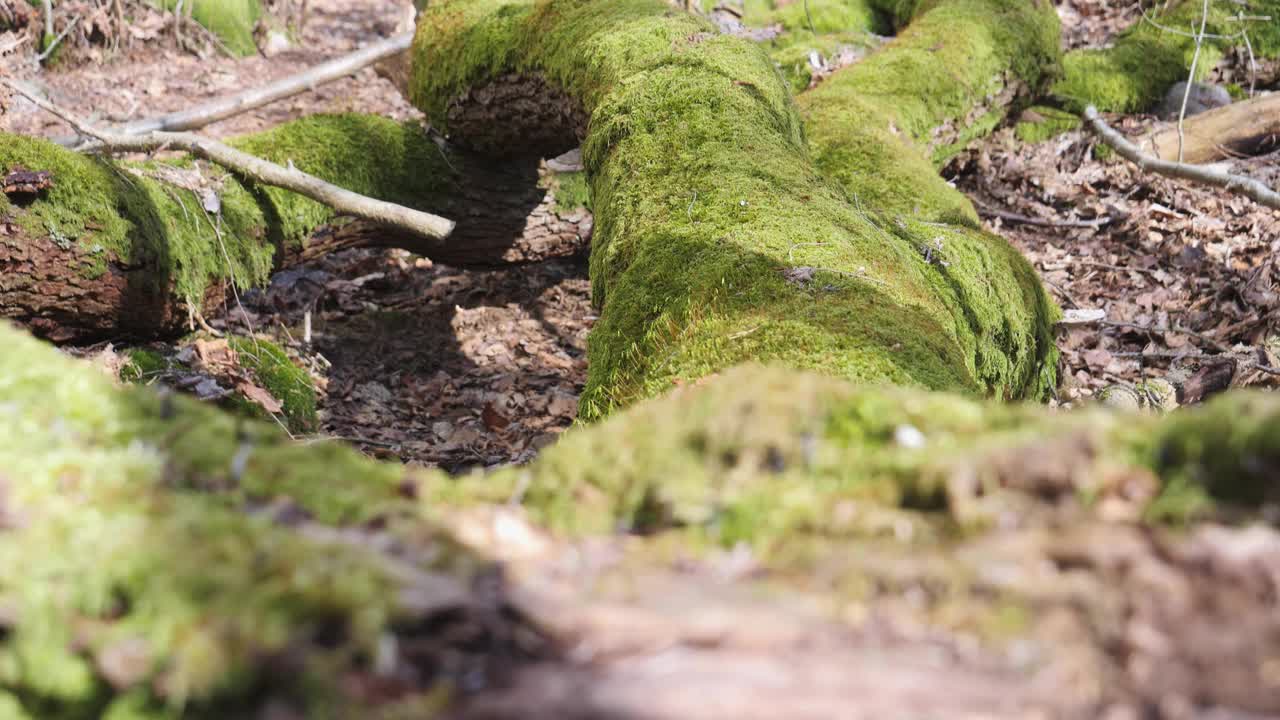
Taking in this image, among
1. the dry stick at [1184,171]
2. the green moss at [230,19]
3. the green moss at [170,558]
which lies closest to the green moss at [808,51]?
the dry stick at [1184,171]

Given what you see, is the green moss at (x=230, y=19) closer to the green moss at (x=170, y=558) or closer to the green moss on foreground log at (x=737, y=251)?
the green moss on foreground log at (x=737, y=251)

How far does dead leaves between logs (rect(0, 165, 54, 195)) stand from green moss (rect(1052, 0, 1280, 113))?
8.31 m

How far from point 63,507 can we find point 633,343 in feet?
7.22

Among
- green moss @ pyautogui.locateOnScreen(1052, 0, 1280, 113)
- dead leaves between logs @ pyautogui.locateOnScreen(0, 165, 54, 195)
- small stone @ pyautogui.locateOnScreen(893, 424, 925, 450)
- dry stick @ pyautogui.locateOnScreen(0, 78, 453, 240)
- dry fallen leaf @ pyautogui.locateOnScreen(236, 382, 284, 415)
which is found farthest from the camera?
green moss @ pyautogui.locateOnScreen(1052, 0, 1280, 113)

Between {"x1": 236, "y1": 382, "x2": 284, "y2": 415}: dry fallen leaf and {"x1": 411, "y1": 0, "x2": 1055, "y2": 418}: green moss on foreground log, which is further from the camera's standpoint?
{"x1": 236, "y1": 382, "x2": 284, "y2": 415}: dry fallen leaf

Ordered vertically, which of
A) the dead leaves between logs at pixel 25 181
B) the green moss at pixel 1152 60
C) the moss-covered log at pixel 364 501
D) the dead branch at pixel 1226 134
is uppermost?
the dead leaves between logs at pixel 25 181

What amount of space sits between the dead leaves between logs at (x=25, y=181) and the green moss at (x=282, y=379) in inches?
53.9

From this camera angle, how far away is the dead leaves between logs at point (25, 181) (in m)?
3.95

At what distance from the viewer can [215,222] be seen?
4.96 meters

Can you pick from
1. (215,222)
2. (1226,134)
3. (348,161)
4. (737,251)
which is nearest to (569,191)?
(348,161)

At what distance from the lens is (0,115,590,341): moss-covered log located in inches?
160

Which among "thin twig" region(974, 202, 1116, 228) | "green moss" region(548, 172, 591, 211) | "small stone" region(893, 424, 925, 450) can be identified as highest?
"small stone" region(893, 424, 925, 450)

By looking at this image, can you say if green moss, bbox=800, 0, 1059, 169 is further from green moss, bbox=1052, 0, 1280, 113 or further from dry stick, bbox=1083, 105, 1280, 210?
green moss, bbox=1052, 0, 1280, 113

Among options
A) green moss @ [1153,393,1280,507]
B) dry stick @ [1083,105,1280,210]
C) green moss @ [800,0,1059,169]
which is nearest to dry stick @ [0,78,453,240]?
green moss @ [800,0,1059,169]
